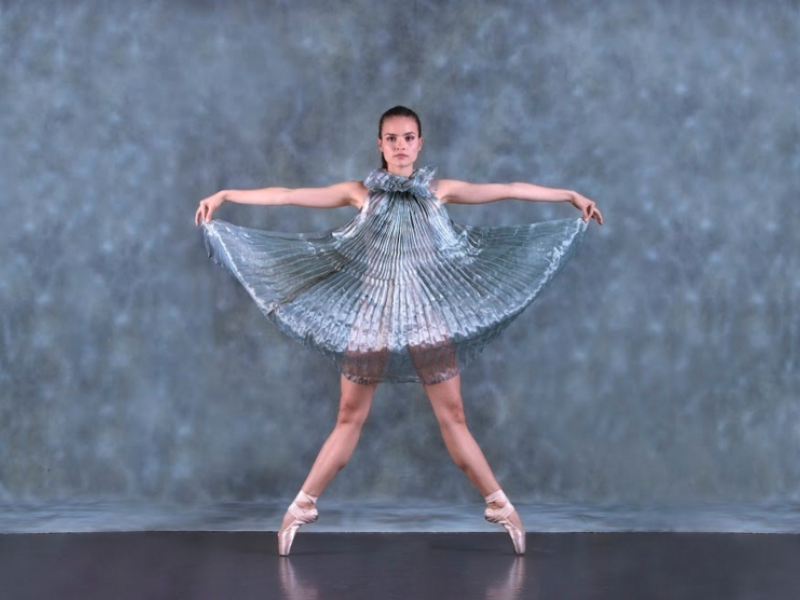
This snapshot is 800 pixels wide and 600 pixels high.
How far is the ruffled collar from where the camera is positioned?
334 cm

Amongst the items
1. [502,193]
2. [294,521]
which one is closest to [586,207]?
[502,193]

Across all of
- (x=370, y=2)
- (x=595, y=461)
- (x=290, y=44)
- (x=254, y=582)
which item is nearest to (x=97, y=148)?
(x=290, y=44)

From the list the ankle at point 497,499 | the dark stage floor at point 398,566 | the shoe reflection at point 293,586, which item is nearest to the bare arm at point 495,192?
the ankle at point 497,499

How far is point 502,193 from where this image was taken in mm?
3457

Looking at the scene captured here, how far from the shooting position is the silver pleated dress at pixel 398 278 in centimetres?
325

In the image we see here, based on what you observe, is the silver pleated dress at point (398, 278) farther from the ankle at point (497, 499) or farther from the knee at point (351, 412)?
the ankle at point (497, 499)

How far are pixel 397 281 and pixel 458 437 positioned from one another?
20.1 inches

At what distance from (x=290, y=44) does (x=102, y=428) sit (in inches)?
64.4

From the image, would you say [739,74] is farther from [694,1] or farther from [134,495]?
[134,495]

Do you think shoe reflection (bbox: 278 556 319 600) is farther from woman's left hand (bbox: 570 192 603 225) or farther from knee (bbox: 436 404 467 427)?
woman's left hand (bbox: 570 192 603 225)

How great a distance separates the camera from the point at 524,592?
2875 mm

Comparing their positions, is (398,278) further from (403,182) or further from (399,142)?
(399,142)

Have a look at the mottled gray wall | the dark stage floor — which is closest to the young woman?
the dark stage floor

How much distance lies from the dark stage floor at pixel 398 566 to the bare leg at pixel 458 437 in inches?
8.7
